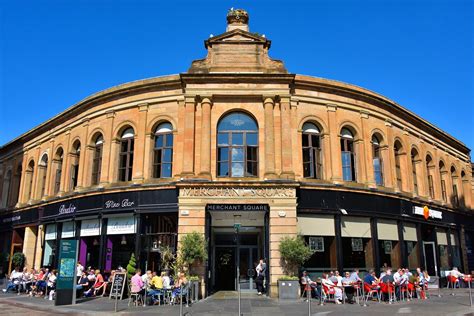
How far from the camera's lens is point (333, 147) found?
2281 cm

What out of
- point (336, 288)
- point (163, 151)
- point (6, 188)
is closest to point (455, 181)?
point (336, 288)

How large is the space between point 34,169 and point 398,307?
→ 27.4m

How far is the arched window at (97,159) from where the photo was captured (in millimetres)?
24703

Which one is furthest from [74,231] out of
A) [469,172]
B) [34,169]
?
[469,172]

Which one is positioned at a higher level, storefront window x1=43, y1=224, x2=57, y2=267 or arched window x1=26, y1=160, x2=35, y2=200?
arched window x1=26, y1=160, x2=35, y2=200

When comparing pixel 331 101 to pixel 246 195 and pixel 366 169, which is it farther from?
pixel 246 195

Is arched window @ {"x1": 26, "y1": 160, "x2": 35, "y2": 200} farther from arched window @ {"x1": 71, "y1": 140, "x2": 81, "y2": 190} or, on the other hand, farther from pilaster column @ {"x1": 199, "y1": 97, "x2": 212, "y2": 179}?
pilaster column @ {"x1": 199, "y1": 97, "x2": 212, "y2": 179}

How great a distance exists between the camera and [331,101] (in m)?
23.5

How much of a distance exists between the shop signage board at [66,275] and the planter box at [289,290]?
909 cm

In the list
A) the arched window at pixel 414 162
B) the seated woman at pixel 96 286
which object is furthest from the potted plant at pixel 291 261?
the arched window at pixel 414 162

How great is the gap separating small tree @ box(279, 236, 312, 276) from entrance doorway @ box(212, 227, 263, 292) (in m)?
2.46

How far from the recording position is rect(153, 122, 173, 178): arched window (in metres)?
22.3

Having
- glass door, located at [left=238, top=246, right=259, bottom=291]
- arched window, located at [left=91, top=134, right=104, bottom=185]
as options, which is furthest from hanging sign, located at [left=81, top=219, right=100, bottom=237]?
glass door, located at [left=238, top=246, right=259, bottom=291]

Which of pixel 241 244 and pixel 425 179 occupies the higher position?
pixel 425 179
